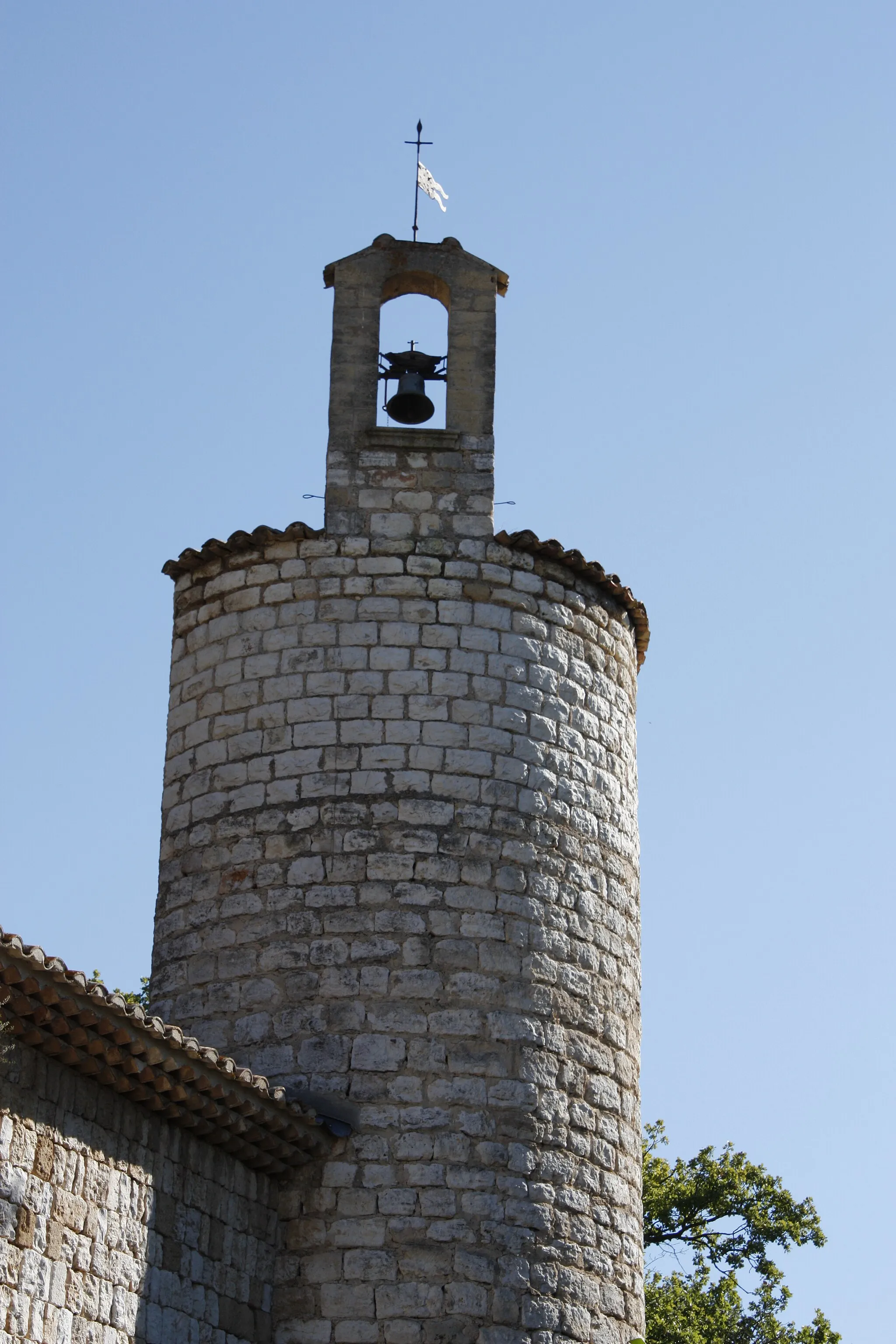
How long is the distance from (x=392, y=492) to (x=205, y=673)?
58.1 inches

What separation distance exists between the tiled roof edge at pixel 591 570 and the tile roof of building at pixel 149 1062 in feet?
10.9

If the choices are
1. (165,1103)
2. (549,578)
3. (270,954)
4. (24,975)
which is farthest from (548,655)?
(24,975)

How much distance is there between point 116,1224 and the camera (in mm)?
9266

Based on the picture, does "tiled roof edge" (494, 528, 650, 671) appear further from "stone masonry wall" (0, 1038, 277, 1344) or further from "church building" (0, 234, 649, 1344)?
"stone masonry wall" (0, 1038, 277, 1344)

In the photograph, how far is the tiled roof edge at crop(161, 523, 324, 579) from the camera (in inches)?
478

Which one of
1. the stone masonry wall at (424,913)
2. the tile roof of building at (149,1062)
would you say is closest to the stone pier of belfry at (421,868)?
the stone masonry wall at (424,913)

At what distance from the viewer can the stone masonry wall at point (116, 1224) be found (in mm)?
8625

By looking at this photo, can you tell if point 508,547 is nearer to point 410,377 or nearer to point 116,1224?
point 410,377

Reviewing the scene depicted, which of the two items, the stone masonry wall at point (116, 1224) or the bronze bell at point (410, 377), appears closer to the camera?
the stone masonry wall at point (116, 1224)

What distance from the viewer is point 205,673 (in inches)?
482

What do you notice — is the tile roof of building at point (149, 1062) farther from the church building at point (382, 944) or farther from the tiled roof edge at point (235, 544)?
the tiled roof edge at point (235, 544)

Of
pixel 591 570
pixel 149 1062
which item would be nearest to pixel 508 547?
pixel 591 570

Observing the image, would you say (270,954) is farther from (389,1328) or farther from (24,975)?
(24,975)

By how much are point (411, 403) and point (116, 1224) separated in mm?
5587
